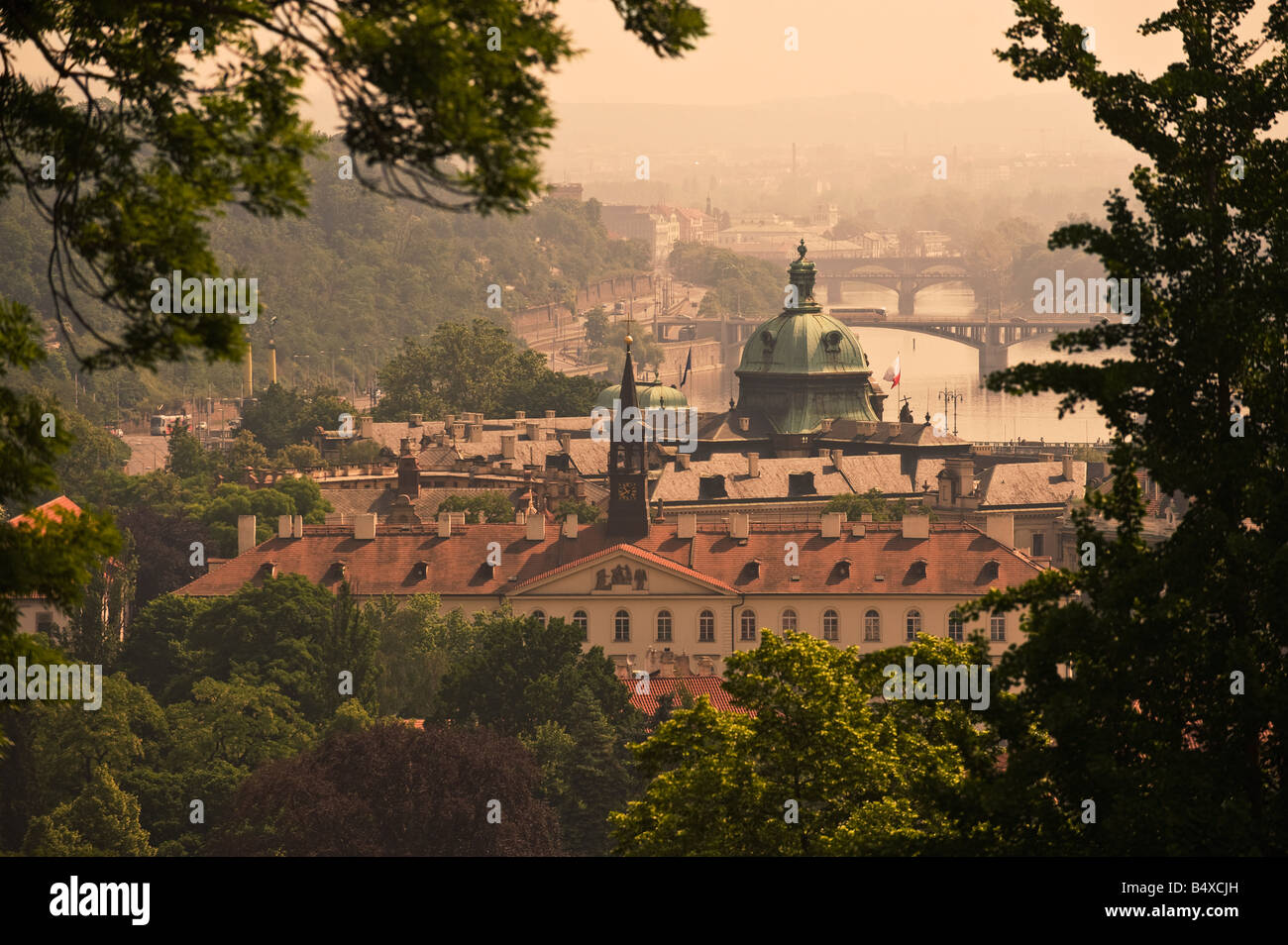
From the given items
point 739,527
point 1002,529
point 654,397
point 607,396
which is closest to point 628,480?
point 739,527

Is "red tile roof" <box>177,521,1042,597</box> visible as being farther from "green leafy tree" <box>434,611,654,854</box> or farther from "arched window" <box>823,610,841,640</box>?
"green leafy tree" <box>434,611,654,854</box>

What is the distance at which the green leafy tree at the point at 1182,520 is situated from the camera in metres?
18.5

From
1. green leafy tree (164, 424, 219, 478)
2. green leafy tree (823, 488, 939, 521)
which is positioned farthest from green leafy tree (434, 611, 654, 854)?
green leafy tree (164, 424, 219, 478)

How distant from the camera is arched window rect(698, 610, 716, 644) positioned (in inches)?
2886

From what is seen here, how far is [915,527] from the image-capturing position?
76250 mm

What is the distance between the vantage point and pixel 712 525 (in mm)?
80562

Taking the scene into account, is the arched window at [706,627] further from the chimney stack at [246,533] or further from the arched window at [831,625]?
the chimney stack at [246,533]

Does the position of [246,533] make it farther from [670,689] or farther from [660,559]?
[670,689]

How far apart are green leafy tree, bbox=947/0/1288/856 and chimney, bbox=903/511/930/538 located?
55729 millimetres

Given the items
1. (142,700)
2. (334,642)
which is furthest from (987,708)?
(334,642)

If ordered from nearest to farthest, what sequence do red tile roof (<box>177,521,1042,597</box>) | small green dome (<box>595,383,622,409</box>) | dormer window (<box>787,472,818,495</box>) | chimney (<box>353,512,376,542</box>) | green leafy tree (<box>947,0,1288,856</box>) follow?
green leafy tree (<box>947,0,1288,856</box>) → red tile roof (<box>177,521,1042,597</box>) → chimney (<box>353,512,376,542</box>) → dormer window (<box>787,472,818,495</box>) → small green dome (<box>595,383,622,409</box>)

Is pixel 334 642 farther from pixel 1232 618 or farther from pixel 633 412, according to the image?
pixel 1232 618

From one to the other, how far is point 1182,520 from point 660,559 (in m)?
54.9

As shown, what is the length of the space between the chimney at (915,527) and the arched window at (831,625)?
13.2 feet
